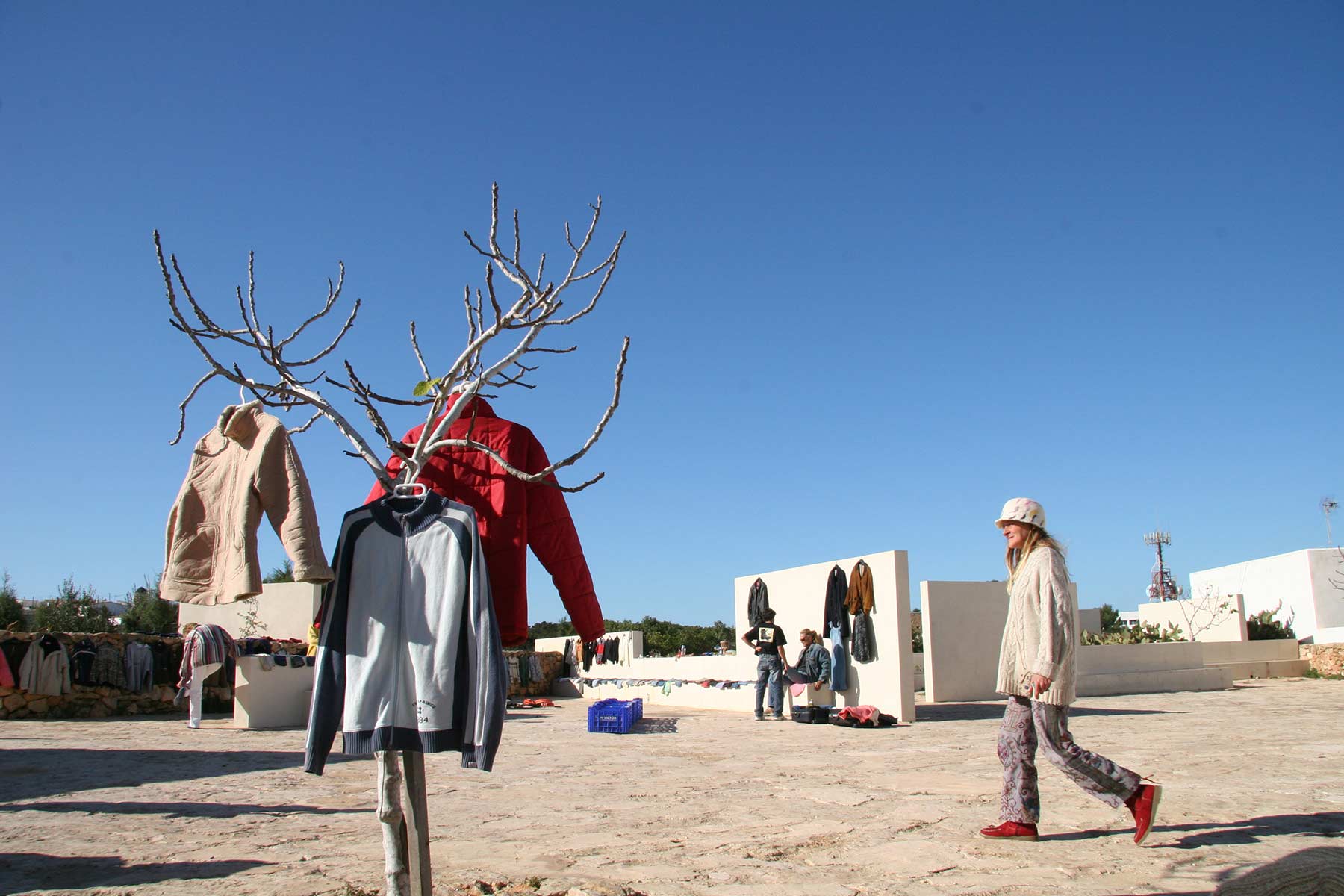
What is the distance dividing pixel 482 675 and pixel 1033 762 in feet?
10.5

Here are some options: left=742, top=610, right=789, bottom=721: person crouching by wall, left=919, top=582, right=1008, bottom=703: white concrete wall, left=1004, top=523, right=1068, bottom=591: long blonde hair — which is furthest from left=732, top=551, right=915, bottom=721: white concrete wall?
left=1004, top=523, right=1068, bottom=591: long blonde hair

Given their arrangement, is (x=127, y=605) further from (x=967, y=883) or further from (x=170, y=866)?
(x=967, y=883)

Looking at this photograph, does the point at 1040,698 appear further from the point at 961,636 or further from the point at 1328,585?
the point at 1328,585

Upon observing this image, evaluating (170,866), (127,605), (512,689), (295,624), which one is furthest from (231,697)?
(127,605)

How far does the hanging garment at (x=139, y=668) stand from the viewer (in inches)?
677

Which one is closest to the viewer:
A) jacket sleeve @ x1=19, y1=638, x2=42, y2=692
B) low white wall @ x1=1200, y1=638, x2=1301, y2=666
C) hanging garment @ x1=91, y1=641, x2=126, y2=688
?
jacket sleeve @ x1=19, y1=638, x2=42, y2=692

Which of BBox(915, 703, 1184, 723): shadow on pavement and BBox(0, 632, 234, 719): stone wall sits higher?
BBox(0, 632, 234, 719): stone wall

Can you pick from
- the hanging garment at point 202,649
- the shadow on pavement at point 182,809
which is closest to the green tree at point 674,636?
the hanging garment at point 202,649

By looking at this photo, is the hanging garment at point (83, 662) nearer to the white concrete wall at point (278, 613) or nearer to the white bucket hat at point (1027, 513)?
the white concrete wall at point (278, 613)

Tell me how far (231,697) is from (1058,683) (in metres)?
17.5

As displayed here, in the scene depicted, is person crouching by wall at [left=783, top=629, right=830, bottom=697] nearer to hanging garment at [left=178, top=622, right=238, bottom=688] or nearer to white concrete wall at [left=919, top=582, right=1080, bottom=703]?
white concrete wall at [left=919, top=582, right=1080, bottom=703]

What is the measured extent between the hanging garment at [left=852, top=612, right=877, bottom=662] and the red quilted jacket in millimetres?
10316

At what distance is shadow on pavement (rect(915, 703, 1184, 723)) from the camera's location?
544 inches

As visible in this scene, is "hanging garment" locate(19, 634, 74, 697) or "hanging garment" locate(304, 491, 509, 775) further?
"hanging garment" locate(19, 634, 74, 697)
